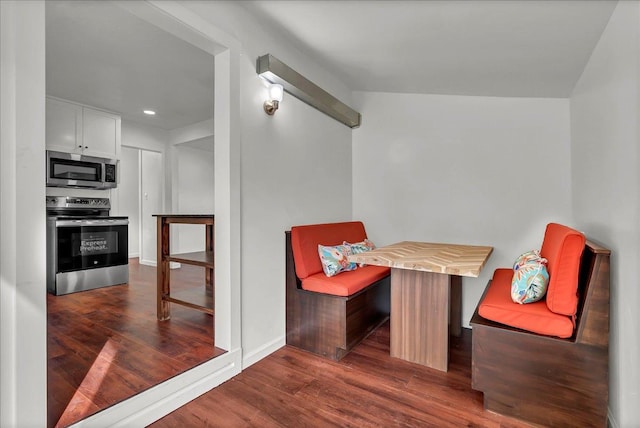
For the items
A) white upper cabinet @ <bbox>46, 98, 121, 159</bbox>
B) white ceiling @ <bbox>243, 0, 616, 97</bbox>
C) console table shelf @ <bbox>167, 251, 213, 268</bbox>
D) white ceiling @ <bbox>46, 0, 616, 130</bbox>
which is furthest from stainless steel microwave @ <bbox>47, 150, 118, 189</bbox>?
white ceiling @ <bbox>243, 0, 616, 97</bbox>

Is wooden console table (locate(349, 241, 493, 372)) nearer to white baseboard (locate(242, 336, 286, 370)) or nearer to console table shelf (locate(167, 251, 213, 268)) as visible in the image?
white baseboard (locate(242, 336, 286, 370))

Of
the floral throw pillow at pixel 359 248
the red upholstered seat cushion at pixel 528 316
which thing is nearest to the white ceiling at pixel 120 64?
the floral throw pillow at pixel 359 248

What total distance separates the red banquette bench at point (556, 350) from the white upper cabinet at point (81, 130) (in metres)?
4.68

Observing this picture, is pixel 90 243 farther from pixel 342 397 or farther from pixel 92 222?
pixel 342 397

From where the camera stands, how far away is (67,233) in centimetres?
354

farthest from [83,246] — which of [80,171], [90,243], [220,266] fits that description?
[220,266]

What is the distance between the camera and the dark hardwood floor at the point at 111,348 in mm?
1538

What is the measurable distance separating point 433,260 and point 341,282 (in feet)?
2.19

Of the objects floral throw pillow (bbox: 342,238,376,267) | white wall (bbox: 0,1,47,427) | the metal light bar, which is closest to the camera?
white wall (bbox: 0,1,47,427)

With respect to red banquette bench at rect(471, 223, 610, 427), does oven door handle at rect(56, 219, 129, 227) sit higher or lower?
higher

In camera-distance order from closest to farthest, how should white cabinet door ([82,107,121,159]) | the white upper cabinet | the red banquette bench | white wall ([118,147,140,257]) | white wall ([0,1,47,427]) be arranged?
white wall ([0,1,47,427]) → the red banquette bench → the white upper cabinet → white cabinet door ([82,107,121,159]) → white wall ([118,147,140,257])

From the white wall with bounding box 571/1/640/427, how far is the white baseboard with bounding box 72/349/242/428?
205 cm

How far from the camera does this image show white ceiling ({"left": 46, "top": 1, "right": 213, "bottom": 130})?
2129 millimetres

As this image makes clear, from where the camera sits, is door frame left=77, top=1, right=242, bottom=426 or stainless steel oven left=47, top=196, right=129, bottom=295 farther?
stainless steel oven left=47, top=196, right=129, bottom=295
